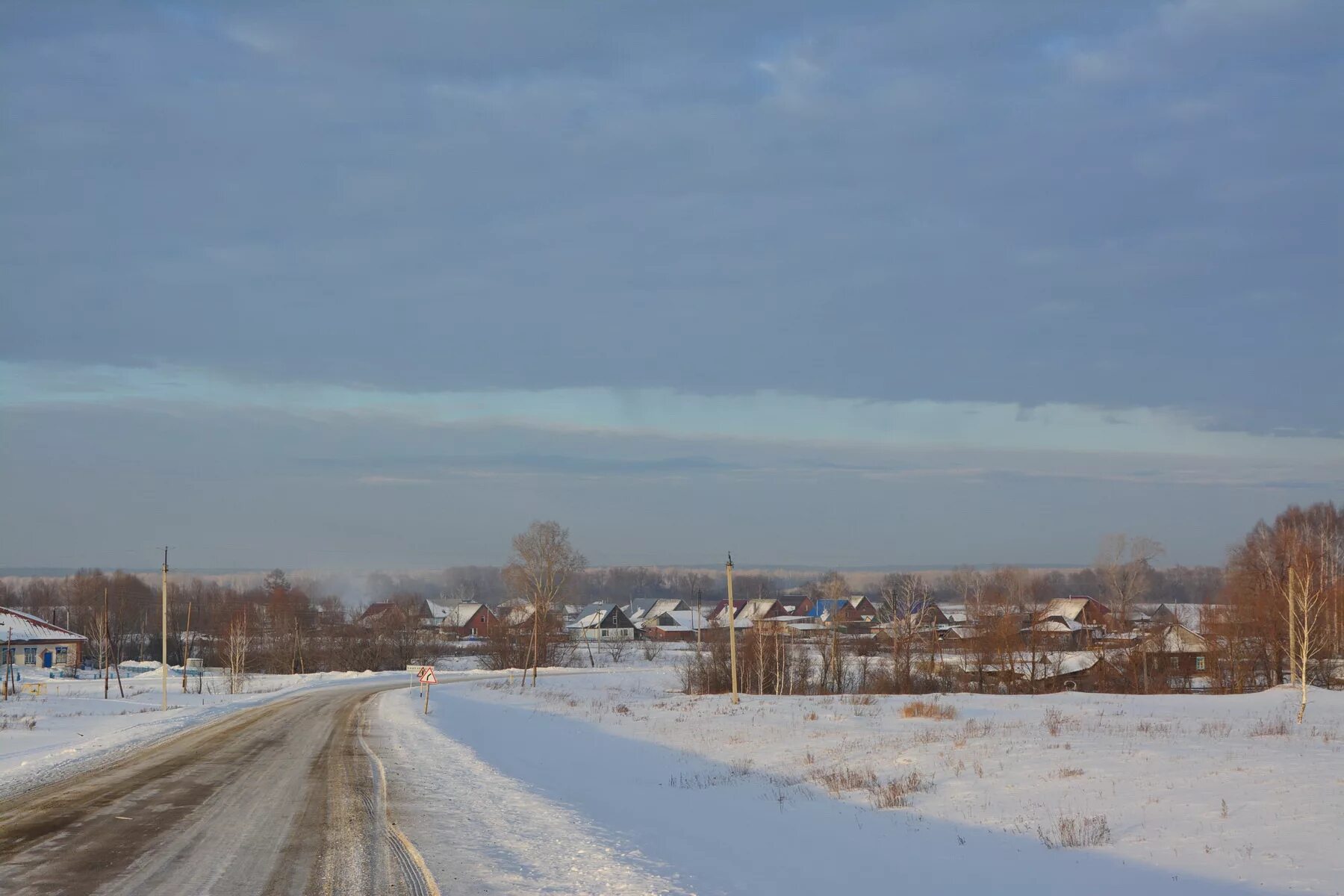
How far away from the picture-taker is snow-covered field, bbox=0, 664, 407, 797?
21.1 meters

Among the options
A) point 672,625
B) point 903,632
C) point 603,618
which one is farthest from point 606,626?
point 903,632

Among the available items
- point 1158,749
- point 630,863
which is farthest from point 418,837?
point 1158,749

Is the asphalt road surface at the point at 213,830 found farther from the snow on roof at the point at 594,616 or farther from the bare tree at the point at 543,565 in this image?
the snow on roof at the point at 594,616

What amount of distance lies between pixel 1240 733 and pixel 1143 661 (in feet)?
134

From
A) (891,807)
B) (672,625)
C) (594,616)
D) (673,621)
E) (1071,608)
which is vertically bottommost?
(672,625)

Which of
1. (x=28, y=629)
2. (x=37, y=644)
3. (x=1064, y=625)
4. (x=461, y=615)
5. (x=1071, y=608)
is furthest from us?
(x=461, y=615)

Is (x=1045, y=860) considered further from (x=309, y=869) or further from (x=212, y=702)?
(x=212, y=702)

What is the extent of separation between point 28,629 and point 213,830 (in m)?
86.6

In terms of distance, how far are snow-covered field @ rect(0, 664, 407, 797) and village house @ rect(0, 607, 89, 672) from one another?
13.3m

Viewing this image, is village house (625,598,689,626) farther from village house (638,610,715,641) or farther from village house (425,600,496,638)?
village house (425,600,496,638)

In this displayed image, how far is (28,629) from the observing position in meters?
84.4

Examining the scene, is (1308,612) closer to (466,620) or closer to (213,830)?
(213,830)

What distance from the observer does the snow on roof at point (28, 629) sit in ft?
270

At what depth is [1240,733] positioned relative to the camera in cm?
2348
